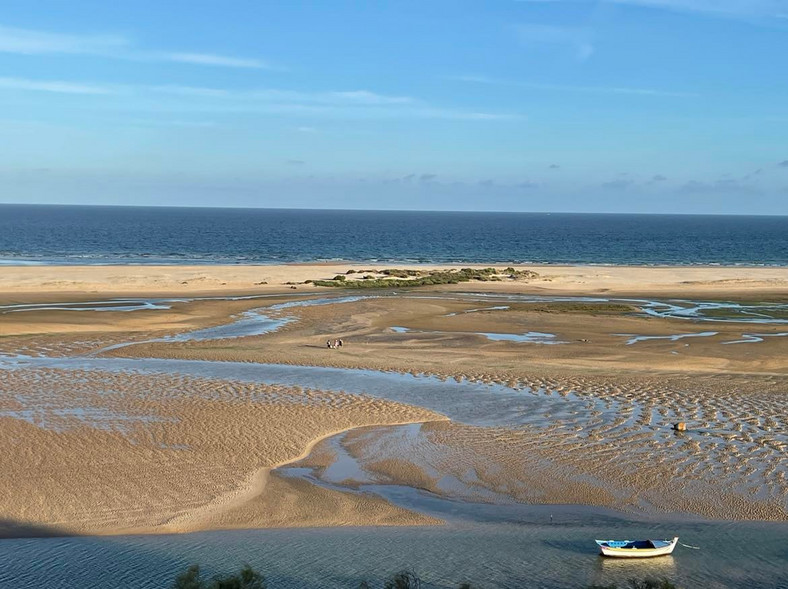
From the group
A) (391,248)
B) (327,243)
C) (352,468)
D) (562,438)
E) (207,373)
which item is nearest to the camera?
(352,468)

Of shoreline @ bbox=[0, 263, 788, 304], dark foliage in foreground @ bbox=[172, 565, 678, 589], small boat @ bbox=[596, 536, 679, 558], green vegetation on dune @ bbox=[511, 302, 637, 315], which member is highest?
shoreline @ bbox=[0, 263, 788, 304]

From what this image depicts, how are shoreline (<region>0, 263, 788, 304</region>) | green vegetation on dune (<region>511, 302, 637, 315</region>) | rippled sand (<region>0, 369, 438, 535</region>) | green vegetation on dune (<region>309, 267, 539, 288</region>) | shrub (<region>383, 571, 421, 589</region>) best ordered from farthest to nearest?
green vegetation on dune (<region>309, 267, 539, 288</region>) < shoreline (<region>0, 263, 788, 304</region>) < green vegetation on dune (<region>511, 302, 637, 315</region>) < rippled sand (<region>0, 369, 438, 535</region>) < shrub (<region>383, 571, 421, 589</region>)

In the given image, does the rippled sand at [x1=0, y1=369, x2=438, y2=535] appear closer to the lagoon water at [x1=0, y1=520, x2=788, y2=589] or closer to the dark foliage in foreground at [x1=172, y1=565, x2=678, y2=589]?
the lagoon water at [x1=0, y1=520, x2=788, y2=589]

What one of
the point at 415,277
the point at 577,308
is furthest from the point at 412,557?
the point at 415,277

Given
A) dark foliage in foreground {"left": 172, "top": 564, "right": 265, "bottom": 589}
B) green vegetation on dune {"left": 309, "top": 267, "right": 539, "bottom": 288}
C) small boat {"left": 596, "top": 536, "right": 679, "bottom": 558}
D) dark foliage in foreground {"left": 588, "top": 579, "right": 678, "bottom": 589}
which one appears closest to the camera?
dark foliage in foreground {"left": 172, "top": 564, "right": 265, "bottom": 589}

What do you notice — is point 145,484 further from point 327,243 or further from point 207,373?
point 327,243

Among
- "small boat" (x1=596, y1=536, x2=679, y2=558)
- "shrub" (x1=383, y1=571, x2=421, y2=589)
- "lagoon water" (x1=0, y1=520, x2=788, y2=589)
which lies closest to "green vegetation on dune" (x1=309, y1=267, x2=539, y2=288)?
"lagoon water" (x1=0, y1=520, x2=788, y2=589)

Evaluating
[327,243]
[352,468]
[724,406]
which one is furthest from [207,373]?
[327,243]
